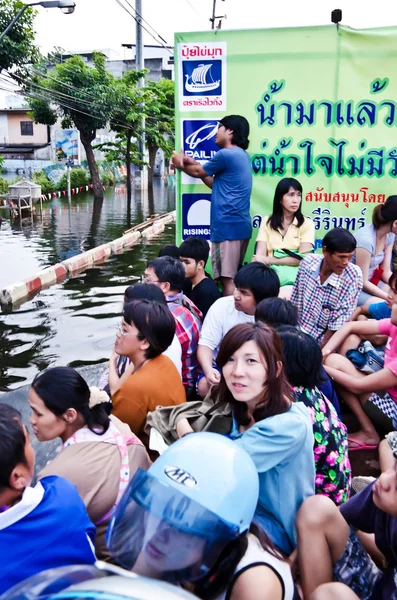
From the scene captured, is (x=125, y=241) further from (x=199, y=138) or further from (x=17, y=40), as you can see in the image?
(x=199, y=138)

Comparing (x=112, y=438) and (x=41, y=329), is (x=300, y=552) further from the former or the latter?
(x=41, y=329)

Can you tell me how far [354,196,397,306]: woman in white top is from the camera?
419 centimetres

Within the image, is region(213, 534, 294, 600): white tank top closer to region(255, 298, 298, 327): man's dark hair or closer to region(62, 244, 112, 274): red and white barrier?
region(255, 298, 298, 327): man's dark hair

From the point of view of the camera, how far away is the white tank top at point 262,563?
5.19 ft

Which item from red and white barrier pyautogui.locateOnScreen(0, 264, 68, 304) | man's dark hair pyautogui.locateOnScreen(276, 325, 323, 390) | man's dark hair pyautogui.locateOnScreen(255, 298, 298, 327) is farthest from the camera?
red and white barrier pyautogui.locateOnScreen(0, 264, 68, 304)

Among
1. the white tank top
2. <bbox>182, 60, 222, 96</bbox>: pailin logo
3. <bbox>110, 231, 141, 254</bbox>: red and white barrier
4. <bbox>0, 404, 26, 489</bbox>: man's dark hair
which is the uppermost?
<bbox>182, 60, 222, 96</bbox>: pailin logo

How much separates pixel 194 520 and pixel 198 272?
9.86 ft

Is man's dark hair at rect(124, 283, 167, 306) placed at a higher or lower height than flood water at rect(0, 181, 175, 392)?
higher

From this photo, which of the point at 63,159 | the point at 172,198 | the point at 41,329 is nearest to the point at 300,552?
the point at 41,329

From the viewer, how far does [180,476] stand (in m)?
1.40

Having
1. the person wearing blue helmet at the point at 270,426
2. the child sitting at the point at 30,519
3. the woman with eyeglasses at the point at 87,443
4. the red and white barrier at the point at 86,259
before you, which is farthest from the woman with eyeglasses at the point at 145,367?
the red and white barrier at the point at 86,259

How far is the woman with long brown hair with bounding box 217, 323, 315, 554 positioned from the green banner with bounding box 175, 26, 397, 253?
10.9ft

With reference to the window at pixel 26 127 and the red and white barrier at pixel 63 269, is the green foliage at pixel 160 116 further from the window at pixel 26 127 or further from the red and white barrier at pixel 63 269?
the red and white barrier at pixel 63 269

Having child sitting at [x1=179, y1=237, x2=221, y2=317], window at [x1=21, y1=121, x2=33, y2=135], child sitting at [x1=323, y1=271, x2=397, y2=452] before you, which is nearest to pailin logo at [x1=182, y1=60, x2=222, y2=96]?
child sitting at [x1=179, y1=237, x2=221, y2=317]
